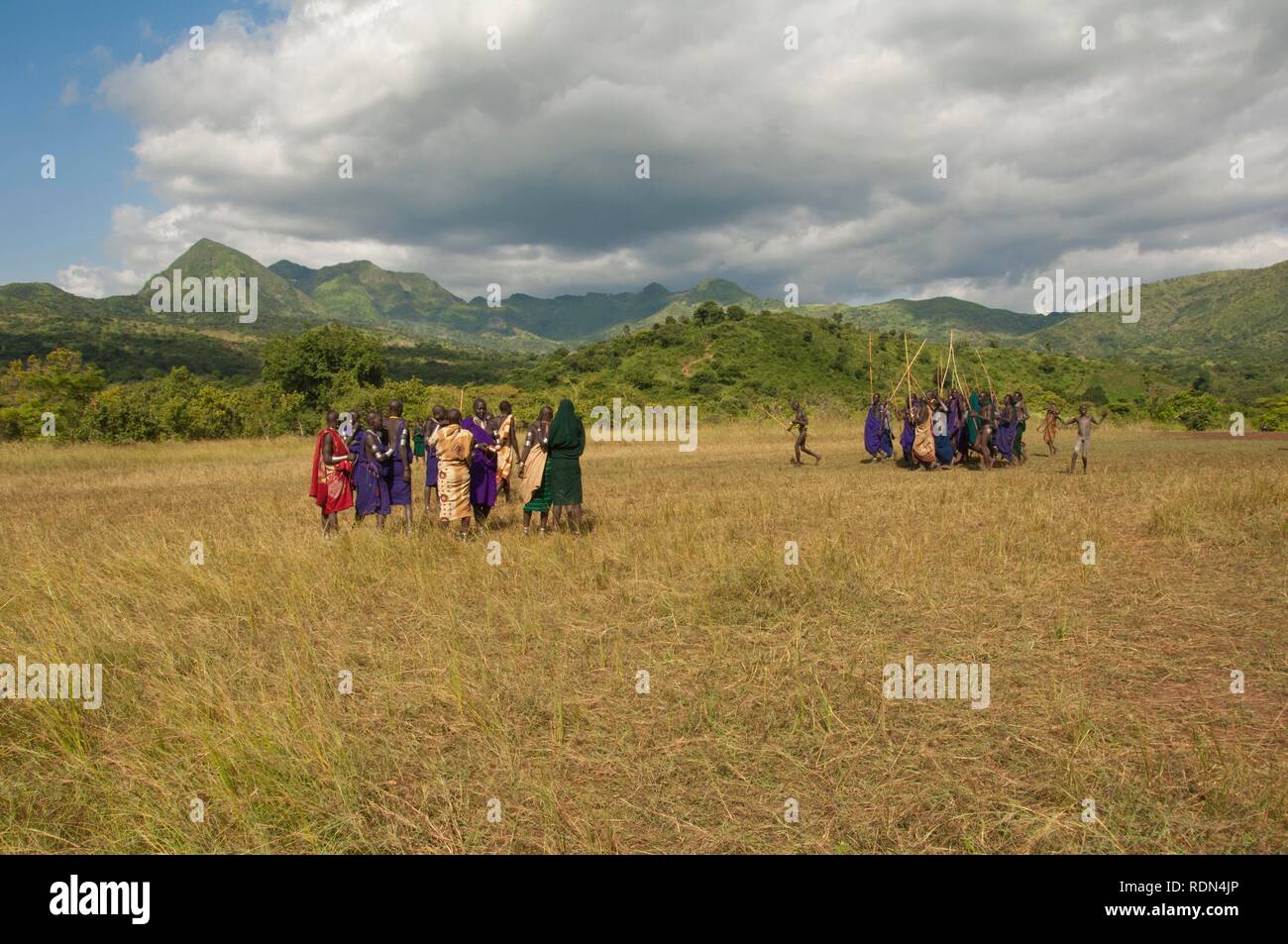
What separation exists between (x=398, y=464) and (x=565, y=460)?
258cm

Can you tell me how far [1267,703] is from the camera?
14.6ft

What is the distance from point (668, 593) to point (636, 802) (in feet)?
10.8

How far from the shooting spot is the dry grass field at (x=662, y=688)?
3.34m

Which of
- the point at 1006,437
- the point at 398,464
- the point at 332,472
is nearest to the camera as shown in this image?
the point at 332,472

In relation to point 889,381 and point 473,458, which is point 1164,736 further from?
point 889,381

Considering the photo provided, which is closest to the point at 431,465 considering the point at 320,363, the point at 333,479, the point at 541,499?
the point at 333,479

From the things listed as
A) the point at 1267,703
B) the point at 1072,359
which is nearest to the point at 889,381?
the point at 1072,359

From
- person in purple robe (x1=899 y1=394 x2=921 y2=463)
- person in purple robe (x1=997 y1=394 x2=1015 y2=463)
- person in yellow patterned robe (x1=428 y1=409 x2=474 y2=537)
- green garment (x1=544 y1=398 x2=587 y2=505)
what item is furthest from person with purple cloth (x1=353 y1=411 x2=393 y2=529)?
person in purple robe (x1=997 y1=394 x2=1015 y2=463)

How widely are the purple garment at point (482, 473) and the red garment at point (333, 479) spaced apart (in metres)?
1.66

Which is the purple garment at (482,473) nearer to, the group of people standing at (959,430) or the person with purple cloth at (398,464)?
the person with purple cloth at (398,464)

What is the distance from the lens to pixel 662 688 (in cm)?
488

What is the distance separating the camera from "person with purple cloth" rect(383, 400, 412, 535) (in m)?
10.2

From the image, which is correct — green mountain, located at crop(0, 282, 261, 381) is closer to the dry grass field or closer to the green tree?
the green tree

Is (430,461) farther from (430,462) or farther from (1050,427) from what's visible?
(1050,427)
